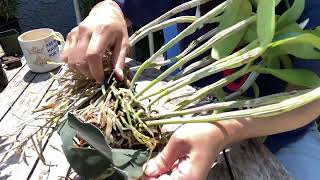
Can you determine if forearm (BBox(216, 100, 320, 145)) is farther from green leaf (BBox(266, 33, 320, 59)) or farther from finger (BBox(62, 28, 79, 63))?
finger (BBox(62, 28, 79, 63))

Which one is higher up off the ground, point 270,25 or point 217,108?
point 270,25

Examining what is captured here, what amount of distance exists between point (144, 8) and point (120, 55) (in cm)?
31

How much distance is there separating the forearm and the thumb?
73 millimetres

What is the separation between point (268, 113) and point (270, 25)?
0.41ft

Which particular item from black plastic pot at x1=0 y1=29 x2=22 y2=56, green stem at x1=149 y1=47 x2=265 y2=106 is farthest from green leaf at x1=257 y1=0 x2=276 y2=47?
black plastic pot at x1=0 y1=29 x2=22 y2=56

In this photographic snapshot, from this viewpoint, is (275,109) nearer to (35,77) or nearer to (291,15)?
(291,15)

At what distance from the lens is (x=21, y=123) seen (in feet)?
2.87

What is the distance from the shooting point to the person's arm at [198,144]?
602 millimetres

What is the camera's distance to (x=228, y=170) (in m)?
0.72

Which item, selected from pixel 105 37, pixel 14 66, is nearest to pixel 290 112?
pixel 105 37

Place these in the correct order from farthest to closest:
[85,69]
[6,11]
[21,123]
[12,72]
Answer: [6,11] → [12,72] → [21,123] → [85,69]

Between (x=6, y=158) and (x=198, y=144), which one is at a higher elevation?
(x=198, y=144)

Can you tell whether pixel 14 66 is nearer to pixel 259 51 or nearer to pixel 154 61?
pixel 154 61

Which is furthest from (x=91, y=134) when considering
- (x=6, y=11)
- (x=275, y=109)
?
(x=6, y=11)
